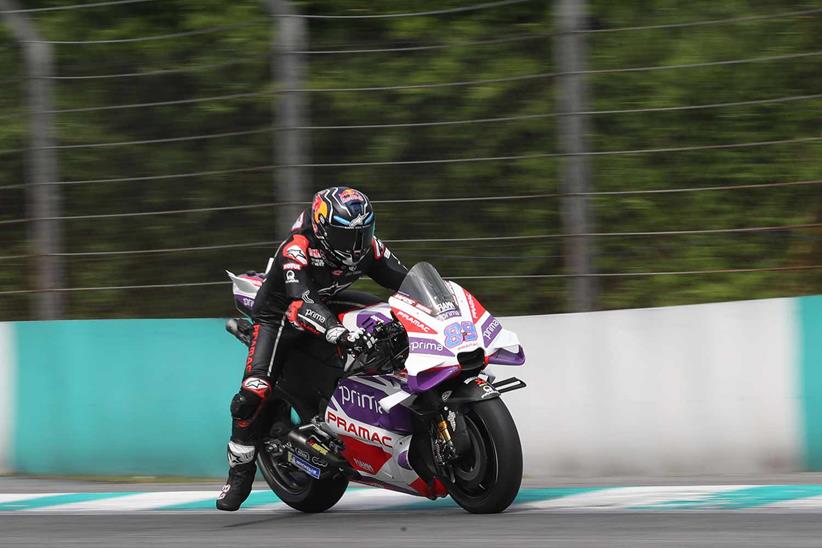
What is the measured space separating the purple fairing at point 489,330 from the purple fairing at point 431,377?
0.81 ft

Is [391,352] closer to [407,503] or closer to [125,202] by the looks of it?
[407,503]

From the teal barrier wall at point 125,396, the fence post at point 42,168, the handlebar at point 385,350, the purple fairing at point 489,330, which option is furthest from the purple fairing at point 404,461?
the fence post at point 42,168

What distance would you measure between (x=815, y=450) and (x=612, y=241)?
5.62 feet

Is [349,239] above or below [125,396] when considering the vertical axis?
above

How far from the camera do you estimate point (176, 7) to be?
1091cm

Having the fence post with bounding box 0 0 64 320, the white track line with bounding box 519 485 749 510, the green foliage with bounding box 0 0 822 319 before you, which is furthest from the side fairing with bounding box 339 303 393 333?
the fence post with bounding box 0 0 64 320

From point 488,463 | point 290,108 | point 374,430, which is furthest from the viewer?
point 290,108

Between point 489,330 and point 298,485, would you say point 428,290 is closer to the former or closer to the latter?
point 489,330

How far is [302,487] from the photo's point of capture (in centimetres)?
716

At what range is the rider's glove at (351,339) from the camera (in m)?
6.30

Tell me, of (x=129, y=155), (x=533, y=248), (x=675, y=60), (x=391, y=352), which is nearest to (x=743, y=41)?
(x=675, y=60)

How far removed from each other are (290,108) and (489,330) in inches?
107

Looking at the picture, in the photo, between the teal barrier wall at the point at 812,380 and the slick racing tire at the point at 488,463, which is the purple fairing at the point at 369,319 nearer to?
the slick racing tire at the point at 488,463

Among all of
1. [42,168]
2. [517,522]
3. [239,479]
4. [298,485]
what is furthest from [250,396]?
[42,168]
